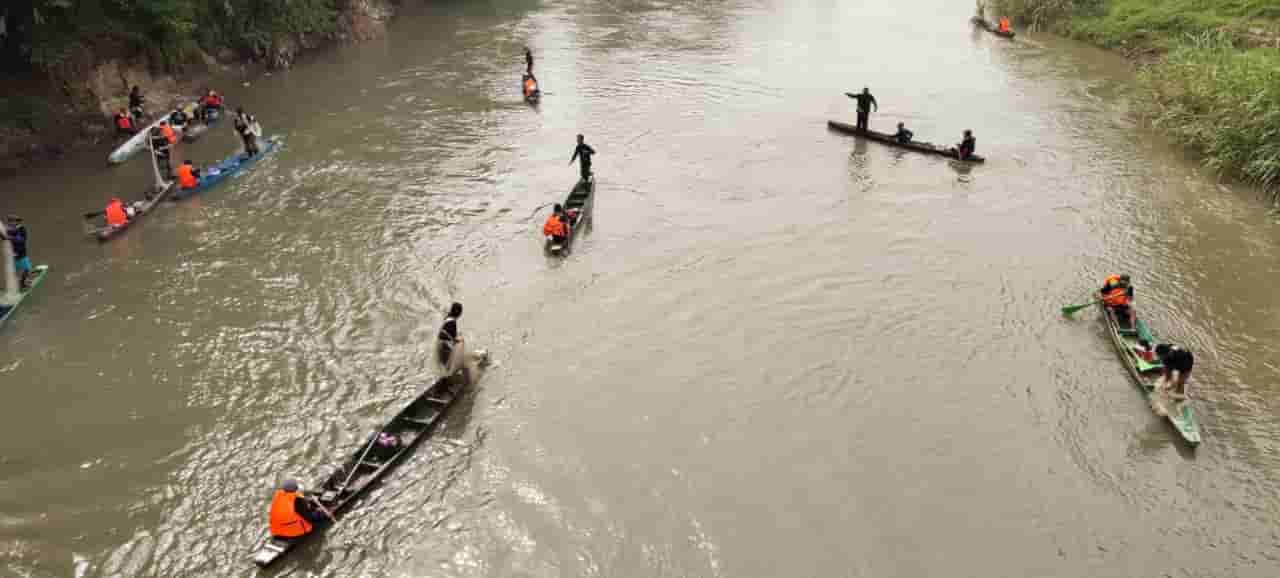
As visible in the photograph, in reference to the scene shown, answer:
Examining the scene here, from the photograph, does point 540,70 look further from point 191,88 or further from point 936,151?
point 936,151

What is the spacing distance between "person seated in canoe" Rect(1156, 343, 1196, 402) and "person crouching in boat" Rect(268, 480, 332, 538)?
12.9 m

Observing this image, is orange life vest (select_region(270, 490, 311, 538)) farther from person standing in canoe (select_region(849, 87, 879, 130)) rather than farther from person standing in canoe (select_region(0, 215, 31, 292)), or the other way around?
person standing in canoe (select_region(849, 87, 879, 130))

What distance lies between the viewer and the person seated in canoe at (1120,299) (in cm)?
1555

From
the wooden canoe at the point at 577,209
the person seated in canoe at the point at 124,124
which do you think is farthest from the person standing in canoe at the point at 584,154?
the person seated in canoe at the point at 124,124

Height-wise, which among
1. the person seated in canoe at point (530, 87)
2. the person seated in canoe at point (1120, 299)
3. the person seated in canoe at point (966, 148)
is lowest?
the person seated in canoe at point (1120, 299)

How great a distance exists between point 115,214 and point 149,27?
36.4 ft

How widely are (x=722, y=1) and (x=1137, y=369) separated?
1682 inches

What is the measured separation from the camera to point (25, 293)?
53.3ft

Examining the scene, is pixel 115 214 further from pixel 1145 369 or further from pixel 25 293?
pixel 1145 369

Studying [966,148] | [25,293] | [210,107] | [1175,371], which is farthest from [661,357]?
[210,107]

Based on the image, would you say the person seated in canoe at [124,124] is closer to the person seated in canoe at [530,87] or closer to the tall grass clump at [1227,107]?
the person seated in canoe at [530,87]

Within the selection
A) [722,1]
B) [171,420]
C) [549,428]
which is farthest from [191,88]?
[722,1]

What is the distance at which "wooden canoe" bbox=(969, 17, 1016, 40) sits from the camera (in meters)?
40.4

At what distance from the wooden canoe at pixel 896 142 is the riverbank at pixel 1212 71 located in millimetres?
6088
